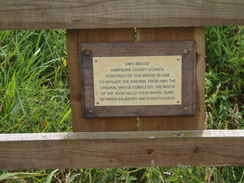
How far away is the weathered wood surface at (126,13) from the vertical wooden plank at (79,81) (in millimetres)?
64

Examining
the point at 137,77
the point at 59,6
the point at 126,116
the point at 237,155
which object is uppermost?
the point at 59,6

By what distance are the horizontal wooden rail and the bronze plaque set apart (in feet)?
0.41

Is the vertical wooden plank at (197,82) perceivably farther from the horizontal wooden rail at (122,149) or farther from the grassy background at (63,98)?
the grassy background at (63,98)

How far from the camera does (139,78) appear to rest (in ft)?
6.25

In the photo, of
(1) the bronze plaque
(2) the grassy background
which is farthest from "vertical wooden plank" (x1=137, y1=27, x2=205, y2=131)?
(2) the grassy background

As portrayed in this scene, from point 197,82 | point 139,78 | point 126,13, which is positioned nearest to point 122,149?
point 139,78

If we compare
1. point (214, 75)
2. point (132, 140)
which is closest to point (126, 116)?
point (132, 140)

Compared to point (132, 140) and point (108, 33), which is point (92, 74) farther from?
point (132, 140)

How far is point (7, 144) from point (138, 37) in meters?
0.79

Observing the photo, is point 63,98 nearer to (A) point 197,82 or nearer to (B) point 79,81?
(B) point 79,81

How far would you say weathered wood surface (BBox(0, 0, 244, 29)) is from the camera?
182cm

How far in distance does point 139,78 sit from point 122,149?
0.36 m

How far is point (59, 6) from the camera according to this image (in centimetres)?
183

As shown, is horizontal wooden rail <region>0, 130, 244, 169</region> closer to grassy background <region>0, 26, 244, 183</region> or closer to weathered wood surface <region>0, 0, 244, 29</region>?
grassy background <region>0, 26, 244, 183</region>
